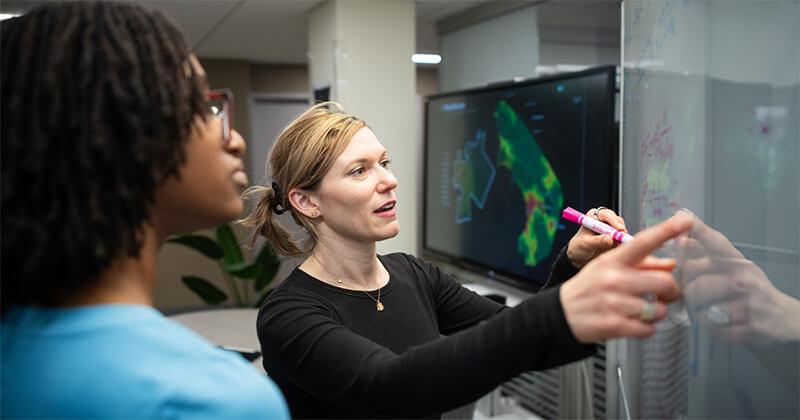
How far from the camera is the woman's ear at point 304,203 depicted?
5.23 ft

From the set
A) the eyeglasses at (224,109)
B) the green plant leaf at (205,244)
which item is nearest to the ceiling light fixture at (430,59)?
the green plant leaf at (205,244)

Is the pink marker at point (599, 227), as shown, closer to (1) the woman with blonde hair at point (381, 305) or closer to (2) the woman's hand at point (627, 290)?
(1) the woman with blonde hair at point (381, 305)

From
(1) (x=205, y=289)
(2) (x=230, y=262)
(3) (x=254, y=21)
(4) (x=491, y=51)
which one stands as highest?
(3) (x=254, y=21)

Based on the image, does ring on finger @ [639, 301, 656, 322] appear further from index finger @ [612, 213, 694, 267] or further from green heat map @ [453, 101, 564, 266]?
green heat map @ [453, 101, 564, 266]

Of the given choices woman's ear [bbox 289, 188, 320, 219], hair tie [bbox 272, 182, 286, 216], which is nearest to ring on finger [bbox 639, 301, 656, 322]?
woman's ear [bbox 289, 188, 320, 219]

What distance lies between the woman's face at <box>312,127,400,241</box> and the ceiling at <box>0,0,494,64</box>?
99.9 inches

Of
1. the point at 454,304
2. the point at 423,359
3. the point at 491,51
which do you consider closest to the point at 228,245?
the point at 491,51

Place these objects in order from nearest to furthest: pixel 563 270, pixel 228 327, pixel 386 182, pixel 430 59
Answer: pixel 563 270 → pixel 386 182 → pixel 228 327 → pixel 430 59

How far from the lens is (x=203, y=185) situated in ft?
2.60

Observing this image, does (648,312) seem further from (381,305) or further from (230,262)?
(230,262)

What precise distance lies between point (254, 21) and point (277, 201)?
3.56 m

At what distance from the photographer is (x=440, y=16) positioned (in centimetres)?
468

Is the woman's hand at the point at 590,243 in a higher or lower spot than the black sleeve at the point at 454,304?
higher

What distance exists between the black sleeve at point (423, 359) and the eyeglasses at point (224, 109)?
1.21ft
